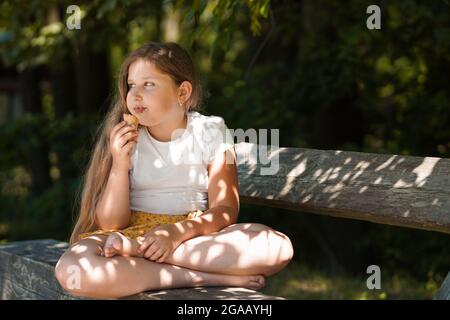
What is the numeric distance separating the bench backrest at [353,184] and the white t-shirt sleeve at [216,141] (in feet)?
1.37

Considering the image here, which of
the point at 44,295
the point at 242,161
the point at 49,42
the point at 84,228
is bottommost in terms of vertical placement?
the point at 44,295

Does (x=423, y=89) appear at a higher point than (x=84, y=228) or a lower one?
higher

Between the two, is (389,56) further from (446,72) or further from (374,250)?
(374,250)

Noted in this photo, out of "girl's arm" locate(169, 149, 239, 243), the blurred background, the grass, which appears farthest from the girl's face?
the grass

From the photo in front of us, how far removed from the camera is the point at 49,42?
22.1ft

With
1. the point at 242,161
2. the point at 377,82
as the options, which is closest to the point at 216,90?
the point at 377,82

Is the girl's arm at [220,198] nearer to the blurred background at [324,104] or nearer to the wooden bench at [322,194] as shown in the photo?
the wooden bench at [322,194]

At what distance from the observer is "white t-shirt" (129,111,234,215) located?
324 cm

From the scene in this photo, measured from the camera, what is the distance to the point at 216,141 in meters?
3.25

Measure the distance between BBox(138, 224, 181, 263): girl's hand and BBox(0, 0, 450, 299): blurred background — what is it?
1884mm

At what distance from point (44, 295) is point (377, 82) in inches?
133

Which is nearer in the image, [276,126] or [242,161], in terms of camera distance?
[242,161]

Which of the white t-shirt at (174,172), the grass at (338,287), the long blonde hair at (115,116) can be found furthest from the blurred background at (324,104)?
the white t-shirt at (174,172)

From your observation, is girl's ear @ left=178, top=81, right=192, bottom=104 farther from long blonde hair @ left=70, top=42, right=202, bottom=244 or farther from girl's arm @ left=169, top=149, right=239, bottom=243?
girl's arm @ left=169, top=149, right=239, bottom=243
